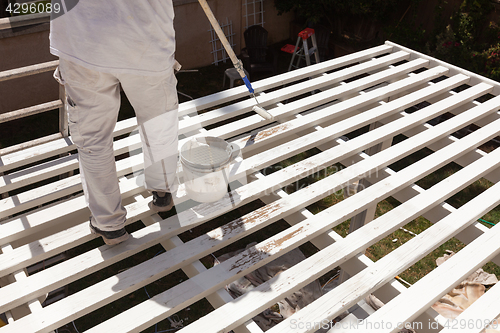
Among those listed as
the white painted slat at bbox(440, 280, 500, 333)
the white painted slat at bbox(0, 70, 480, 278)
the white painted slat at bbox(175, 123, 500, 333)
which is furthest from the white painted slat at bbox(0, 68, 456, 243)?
the white painted slat at bbox(440, 280, 500, 333)

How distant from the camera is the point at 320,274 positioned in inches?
61.8

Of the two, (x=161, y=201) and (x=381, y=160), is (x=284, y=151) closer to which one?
(x=381, y=160)

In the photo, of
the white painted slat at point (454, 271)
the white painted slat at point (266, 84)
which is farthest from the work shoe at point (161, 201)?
the white painted slat at point (454, 271)

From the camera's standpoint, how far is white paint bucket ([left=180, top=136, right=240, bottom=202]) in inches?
69.5

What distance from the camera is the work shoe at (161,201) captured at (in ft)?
5.83

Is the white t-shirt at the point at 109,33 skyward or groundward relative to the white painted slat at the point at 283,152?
skyward

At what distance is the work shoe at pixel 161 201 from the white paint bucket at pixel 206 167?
0.12 meters

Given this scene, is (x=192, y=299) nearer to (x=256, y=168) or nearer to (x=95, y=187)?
(x=95, y=187)

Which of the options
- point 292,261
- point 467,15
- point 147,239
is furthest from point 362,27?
point 147,239

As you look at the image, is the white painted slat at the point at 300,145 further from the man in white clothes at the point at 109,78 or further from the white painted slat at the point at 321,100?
the man in white clothes at the point at 109,78

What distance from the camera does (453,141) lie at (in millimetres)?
2377

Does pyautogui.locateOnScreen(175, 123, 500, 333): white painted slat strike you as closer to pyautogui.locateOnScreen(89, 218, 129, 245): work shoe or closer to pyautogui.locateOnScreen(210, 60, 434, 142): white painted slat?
pyautogui.locateOnScreen(89, 218, 129, 245): work shoe

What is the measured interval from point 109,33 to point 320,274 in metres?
1.19

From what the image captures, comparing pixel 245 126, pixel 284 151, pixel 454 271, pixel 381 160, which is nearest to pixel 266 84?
pixel 245 126
